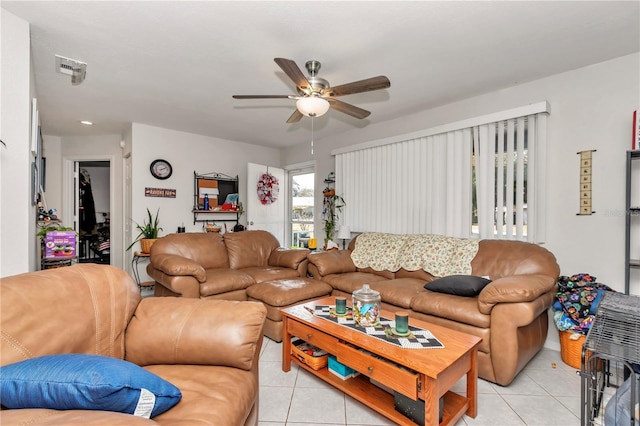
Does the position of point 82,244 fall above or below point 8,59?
below

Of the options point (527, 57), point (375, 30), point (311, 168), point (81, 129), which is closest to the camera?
point (375, 30)

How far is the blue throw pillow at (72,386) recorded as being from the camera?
0.77 meters

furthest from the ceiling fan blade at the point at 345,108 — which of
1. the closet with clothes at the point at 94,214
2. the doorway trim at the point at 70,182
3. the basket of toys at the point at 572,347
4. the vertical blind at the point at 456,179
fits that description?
the closet with clothes at the point at 94,214

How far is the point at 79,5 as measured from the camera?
179 centimetres

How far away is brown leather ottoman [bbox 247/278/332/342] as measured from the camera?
272cm

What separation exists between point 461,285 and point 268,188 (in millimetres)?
3674

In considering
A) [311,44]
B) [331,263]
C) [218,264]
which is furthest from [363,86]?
[218,264]

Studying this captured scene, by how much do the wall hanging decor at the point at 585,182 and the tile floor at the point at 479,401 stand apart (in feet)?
4.21

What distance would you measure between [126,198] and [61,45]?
2.83m

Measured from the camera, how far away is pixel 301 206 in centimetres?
557

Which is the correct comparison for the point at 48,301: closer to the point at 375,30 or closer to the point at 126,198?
the point at 375,30

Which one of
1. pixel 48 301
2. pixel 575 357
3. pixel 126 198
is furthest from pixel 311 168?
pixel 48 301

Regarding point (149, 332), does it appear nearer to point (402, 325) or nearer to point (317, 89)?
point (402, 325)

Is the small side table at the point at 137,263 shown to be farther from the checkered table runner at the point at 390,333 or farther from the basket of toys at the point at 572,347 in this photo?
the basket of toys at the point at 572,347
